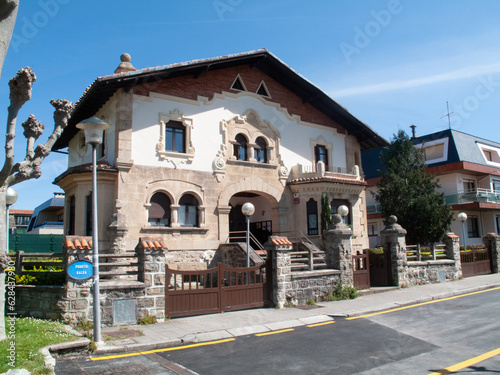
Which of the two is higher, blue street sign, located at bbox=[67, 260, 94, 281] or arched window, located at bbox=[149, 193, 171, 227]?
arched window, located at bbox=[149, 193, 171, 227]

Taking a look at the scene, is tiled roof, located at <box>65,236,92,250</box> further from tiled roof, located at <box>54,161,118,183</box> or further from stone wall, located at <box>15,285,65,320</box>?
tiled roof, located at <box>54,161,118,183</box>

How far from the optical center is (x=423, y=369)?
721 cm

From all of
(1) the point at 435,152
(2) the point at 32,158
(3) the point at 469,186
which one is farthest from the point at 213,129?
(3) the point at 469,186

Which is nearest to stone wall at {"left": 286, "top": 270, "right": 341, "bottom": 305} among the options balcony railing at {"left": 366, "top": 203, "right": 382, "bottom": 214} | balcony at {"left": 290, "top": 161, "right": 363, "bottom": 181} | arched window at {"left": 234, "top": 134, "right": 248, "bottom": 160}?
balcony at {"left": 290, "top": 161, "right": 363, "bottom": 181}

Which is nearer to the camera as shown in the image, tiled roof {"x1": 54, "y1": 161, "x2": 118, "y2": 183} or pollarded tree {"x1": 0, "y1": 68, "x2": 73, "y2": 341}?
pollarded tree {"x1": 0, "y1": 68, "x2": 73, "y2": 341}

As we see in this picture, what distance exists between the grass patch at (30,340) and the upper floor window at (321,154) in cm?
1699

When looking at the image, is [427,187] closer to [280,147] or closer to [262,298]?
[280,147]

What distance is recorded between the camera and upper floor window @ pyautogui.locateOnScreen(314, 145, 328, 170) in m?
24.2

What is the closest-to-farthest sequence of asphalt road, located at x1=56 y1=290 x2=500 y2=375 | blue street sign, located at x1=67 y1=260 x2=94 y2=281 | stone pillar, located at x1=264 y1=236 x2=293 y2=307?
asphalt road, located at x1=56 y1=290 x2=500 y2=375 < blue street sign, located at x1=67 y1=260 x2=94 y2=281 < stone pillar, located at x1=264 y1=236 x2=293 y2=307

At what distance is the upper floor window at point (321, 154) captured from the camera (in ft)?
79.4

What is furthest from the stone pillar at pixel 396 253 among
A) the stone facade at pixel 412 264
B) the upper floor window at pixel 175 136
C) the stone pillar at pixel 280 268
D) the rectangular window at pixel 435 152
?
the rectangular window at pixel 435 152

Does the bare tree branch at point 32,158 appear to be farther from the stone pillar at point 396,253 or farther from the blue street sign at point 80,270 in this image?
the stone pillar at point 396,253

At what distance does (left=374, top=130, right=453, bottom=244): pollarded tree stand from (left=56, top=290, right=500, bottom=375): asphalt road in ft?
49.5

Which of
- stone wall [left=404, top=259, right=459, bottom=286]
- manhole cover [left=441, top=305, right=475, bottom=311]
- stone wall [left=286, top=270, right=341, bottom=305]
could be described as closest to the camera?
manhole cover [left=441, top=305, right=475, bottom=311]
